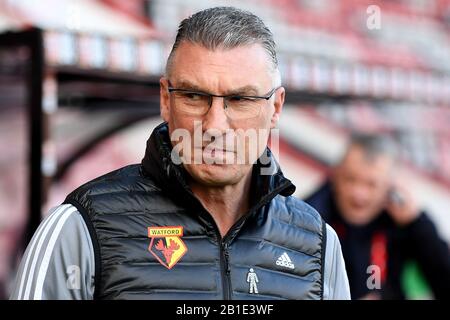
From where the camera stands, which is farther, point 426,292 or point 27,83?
point 426,292

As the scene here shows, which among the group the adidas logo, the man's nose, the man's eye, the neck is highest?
the man's eye

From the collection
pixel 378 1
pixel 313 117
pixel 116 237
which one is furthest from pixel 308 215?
pixel 378 1

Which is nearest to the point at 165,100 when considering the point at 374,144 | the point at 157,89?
the point at 157,89

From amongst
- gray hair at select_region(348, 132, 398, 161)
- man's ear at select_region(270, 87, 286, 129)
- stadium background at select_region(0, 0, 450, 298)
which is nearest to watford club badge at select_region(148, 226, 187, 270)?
man's ear at select_region(270, 87, 286, 129)

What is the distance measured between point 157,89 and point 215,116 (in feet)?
8.51

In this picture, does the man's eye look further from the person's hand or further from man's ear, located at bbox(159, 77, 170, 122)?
the person's hand

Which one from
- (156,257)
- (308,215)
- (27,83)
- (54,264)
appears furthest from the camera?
(27,83)

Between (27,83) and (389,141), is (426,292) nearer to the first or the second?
(389,141)

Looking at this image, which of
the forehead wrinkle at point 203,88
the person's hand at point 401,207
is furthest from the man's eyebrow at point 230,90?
the person's hand at point 401,207

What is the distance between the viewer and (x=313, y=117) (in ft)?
15.6

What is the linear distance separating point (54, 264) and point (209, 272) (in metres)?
0.32

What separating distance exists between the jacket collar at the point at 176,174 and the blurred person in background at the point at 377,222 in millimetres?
2750

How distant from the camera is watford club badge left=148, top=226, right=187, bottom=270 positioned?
1.79 m
